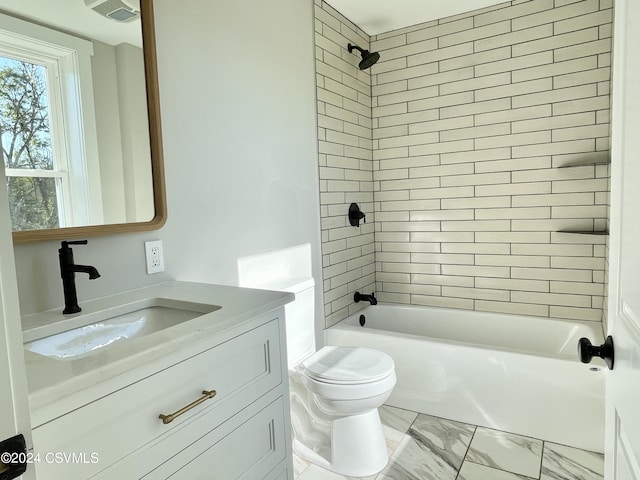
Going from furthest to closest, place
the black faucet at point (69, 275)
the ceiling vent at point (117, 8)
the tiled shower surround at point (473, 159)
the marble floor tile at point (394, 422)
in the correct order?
Result: the tiled shower surround at point (473, 159) < the marble floor tile at point (394, 422) < the ceiling vent at point (117, 8) < the black faucet at point (69, 275)

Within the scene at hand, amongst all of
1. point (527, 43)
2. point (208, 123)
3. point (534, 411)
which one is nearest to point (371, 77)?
point (527, 43)

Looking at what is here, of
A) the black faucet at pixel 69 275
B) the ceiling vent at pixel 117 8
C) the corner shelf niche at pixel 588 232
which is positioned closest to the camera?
the black faucet at pixel 69 275

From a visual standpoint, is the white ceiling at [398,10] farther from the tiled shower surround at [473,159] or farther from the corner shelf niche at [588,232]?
the corner shelf niche at [588,232]

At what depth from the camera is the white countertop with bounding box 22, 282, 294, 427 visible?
72 centimetres

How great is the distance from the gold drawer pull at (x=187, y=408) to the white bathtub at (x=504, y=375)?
5.54 ft

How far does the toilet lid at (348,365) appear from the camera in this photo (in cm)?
185

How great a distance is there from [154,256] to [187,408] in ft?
2.50

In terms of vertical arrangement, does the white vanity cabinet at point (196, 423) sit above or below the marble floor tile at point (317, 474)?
above

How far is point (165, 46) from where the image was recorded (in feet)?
5.21

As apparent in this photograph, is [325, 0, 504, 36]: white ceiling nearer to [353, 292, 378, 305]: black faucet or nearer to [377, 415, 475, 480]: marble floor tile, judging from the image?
[353, 292, 378, 305]: black faucet

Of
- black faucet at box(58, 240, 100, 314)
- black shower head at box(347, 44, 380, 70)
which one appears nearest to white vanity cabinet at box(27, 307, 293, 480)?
black faucet at box(58, 240, 100, 314)

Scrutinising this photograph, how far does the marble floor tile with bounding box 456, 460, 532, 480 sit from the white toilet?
363mm

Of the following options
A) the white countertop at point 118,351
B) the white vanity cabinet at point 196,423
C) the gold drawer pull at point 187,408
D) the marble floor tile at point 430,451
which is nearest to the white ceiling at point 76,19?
the white countertop at point 118,351

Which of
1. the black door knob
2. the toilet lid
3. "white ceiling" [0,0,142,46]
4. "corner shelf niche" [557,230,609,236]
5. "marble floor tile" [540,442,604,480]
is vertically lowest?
"marble floor tile" [540,442,604,480]
